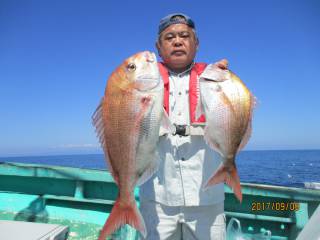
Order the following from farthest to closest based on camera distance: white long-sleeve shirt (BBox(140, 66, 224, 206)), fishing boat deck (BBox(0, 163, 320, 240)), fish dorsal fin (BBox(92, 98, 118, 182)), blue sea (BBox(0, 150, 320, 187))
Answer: blue sea (BBox(0, 150, 320, 187))
fishing boat deck (BBox(0, 163, 320, 240))
white long-sleeve shirt (BBox(140, 66, 224, 206))
fish dorsal fin (BBox(92, 98, 118, 182))

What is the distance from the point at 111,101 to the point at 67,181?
369 cm

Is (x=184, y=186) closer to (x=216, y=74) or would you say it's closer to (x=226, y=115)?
(x=226, y=115)

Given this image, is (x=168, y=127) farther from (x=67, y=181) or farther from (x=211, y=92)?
(x=67, y=181)

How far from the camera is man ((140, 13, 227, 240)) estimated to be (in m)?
2.88

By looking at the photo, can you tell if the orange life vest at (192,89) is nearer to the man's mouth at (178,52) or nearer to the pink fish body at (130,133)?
the man's mouth at (178,52)

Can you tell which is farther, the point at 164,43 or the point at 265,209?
the point at 265,209

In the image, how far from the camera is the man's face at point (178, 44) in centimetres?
306

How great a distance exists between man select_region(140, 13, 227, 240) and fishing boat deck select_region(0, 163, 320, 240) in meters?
1.82

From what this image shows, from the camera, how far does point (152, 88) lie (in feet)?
8.01

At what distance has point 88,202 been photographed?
518 cm

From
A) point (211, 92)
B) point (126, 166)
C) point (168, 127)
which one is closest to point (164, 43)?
point (211, 92)

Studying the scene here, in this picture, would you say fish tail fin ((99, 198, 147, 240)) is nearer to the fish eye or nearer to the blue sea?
the fish eye
